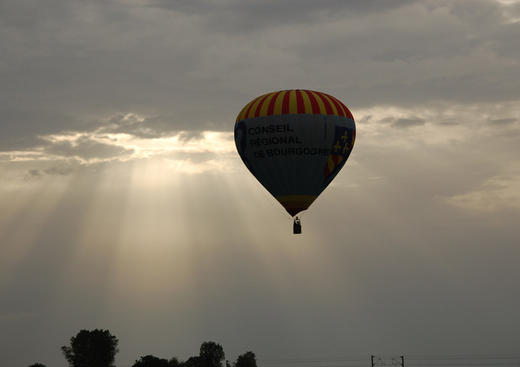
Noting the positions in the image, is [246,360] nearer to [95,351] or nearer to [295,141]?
[95,351]

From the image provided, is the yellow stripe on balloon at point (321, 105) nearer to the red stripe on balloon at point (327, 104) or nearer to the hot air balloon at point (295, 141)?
the hot air balloon at point (295, 141)

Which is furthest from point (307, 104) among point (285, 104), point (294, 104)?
point (285, 104)

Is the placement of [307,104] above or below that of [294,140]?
above

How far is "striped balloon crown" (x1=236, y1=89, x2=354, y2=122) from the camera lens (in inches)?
3135

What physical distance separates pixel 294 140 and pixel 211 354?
10759 centimetres

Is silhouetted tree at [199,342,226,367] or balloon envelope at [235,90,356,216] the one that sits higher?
balloon envelope at [235,90,356,216]

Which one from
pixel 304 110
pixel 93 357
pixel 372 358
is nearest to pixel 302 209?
pixel 304 110

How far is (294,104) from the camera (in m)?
79.6

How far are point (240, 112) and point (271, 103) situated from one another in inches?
192

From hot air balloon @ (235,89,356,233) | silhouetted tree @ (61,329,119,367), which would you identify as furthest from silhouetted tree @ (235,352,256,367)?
hot air balloon @ (235,89,356,233)

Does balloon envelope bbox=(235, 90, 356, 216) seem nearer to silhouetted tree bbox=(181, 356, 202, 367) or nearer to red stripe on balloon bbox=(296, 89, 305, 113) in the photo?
red stripe on balloon bbox=(296, 89, 305, 113)

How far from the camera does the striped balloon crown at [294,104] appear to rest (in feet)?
261

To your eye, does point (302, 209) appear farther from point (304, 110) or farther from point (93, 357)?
point (93, 357)

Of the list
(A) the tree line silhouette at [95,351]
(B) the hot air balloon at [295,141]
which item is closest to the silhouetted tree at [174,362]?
(A) the tree line silhouette at [95,351]
